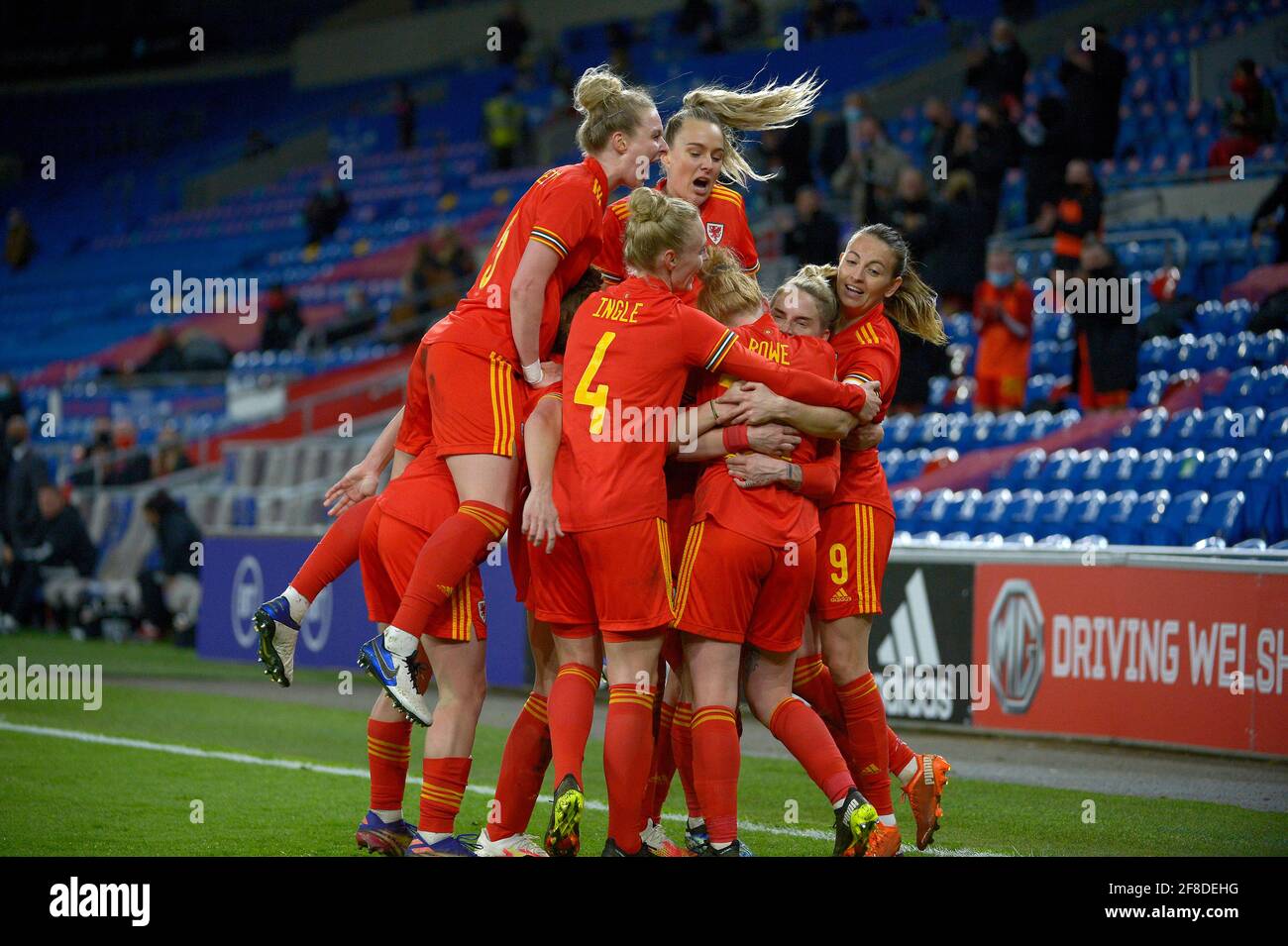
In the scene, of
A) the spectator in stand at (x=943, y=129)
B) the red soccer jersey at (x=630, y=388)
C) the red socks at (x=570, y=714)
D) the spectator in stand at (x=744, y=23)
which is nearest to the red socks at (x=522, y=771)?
the red socks at (x=570, y=714)

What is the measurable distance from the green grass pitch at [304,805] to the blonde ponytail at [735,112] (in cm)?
261

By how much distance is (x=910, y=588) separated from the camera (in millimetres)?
9953

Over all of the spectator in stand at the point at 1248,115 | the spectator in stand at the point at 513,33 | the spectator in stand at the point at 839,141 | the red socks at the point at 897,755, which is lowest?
the red socks at the point at 897,755

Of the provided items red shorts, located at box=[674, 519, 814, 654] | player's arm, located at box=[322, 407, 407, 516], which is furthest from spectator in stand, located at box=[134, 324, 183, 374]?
red shorts, located at box=[674, 519, 814, 654]

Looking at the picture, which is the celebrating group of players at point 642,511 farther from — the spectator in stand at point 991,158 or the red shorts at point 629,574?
the spectator in stand at point 991,158

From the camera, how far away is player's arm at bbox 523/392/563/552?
5246 millimetres

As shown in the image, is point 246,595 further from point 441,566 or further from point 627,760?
point 627,760

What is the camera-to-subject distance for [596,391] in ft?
17.3

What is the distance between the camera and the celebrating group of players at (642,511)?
5230 millimetres

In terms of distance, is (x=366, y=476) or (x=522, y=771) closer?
(x=522, y=771)

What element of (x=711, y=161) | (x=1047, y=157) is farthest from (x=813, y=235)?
(x=711, y=161)

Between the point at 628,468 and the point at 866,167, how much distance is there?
11.8m
